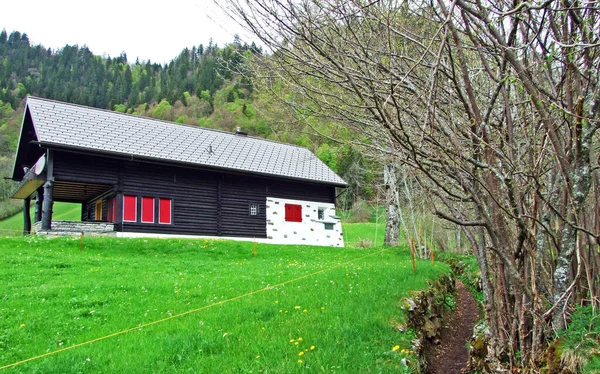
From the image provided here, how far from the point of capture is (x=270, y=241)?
24.8 metres

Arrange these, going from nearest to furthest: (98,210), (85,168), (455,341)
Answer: (455,341) < (85,168) < (98,210)

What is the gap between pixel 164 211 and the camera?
871 inches

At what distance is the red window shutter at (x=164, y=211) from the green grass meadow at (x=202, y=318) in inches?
338

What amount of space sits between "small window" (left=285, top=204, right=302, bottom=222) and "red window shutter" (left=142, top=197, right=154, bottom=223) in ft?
24.1

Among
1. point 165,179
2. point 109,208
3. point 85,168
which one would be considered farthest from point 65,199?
point 165,179

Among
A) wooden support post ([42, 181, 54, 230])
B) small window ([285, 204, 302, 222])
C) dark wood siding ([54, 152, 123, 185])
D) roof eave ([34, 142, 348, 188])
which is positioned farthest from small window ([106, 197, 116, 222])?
small window ([285, 204, 302, 222])

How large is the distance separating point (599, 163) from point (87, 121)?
21600 mm

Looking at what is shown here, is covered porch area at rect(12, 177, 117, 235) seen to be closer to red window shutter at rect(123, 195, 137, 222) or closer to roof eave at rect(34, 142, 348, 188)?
red window shutter at rect(123, 195, 137, 222)

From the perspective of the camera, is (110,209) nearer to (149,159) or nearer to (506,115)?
(149,159)

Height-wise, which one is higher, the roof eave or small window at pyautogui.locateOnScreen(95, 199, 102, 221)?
the roof eave

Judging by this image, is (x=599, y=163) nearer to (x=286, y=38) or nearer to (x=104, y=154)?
(x=286, y=38)

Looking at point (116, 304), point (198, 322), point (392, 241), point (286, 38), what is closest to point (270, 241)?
point (392, 241)

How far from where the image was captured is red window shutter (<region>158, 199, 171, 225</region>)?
21.9m

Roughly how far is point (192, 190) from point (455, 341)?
1681cm
